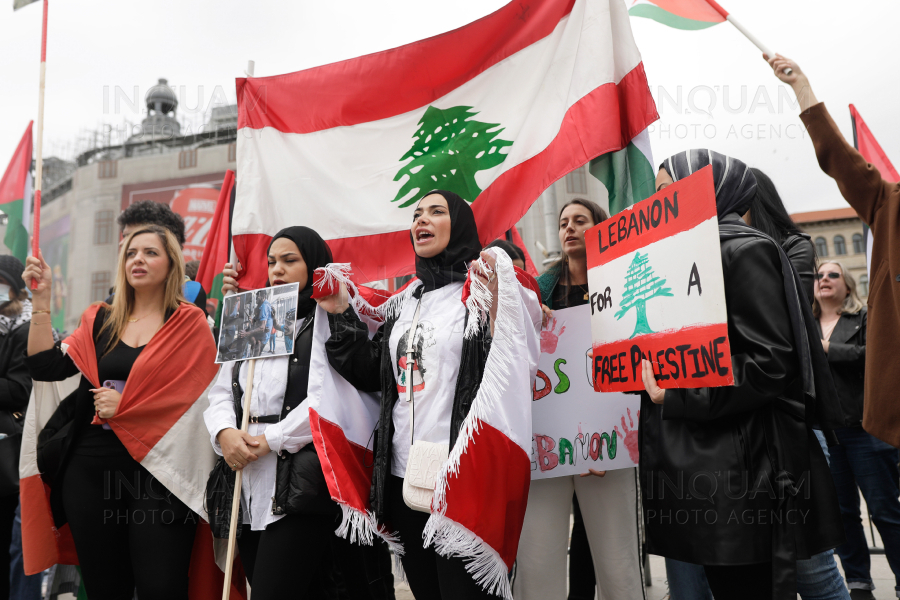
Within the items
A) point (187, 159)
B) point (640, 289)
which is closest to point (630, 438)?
point (640, 289)

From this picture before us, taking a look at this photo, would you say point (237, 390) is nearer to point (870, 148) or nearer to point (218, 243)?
point (218, 243)

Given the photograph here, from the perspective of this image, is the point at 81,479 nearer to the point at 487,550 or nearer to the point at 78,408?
the point at 78,408

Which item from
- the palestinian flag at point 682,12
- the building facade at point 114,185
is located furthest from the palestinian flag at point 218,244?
the building facade at point 114,185

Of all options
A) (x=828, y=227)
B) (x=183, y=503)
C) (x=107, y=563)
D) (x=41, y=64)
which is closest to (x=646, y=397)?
(x=183, y=503)

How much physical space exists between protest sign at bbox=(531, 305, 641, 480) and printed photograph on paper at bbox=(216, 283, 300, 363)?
1.13 meters

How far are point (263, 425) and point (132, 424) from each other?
728 millimetres

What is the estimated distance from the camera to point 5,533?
3.75 meters

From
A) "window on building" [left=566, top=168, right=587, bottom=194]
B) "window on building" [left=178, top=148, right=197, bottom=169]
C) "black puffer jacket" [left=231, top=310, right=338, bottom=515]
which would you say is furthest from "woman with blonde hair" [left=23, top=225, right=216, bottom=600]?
"window on building" [left=178, top=148, right=197, bottom=169]

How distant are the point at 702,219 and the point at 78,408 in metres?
2.75

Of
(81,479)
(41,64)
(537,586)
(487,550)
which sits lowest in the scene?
(537,586)

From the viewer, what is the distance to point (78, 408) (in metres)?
3.07

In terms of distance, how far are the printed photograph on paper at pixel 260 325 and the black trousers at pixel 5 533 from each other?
183cm

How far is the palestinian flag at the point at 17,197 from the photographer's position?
4.91m

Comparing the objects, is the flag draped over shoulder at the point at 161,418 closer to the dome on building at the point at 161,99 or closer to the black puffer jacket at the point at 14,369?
the black puffer jacket at the point at 14,369
